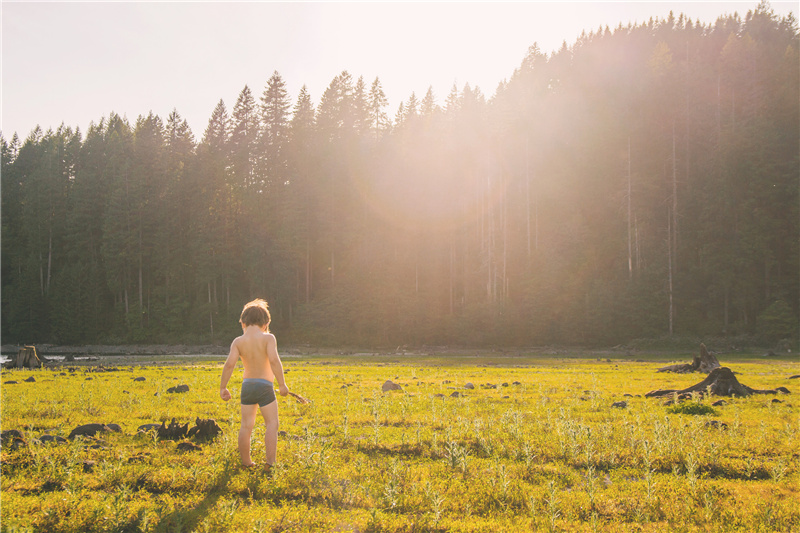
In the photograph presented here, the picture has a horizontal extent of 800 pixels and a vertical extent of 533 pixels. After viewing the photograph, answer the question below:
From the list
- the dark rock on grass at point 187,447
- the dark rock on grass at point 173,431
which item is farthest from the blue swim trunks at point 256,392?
the dark rock on grass at point 173,431

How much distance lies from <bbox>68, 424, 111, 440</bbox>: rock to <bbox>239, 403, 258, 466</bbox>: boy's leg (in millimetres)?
4326

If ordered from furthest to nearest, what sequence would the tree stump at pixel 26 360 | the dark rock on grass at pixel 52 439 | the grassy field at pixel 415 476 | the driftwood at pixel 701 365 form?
the tree stump at pixel 26 360 < the driftwood at pixel 701 365 < the dark rock on grass at pixel 52 439 < the grassy field at pixel 415 476

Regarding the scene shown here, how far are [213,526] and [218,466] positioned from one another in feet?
7.38

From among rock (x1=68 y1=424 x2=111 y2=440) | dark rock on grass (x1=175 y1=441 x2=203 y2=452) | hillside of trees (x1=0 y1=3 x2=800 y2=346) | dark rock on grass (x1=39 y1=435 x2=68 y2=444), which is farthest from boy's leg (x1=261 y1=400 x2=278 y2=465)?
hillside of trees (x1=0 y1=3 x2=800 y2=346)

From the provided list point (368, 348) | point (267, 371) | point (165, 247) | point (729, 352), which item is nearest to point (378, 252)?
point (368, 348)

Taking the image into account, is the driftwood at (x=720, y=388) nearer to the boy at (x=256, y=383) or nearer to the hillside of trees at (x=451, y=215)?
the boy at (x=256, y=383)

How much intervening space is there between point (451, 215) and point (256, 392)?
7561 centimetres

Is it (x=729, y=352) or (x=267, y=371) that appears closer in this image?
(x=267, y=371)

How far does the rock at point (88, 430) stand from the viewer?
9.70m

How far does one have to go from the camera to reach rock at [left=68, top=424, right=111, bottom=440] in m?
9.70

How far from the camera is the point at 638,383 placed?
22938 mm

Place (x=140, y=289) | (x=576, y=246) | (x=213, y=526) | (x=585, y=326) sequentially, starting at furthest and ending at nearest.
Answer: (x=140, y=289) → (x=576, y=246) → (x=585, y=326) → (x=213, y=526)

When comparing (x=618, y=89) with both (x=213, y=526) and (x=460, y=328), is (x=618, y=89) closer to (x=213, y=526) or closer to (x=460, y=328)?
(x=460, y=328)

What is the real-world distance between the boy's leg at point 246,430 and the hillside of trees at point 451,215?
59069mm
